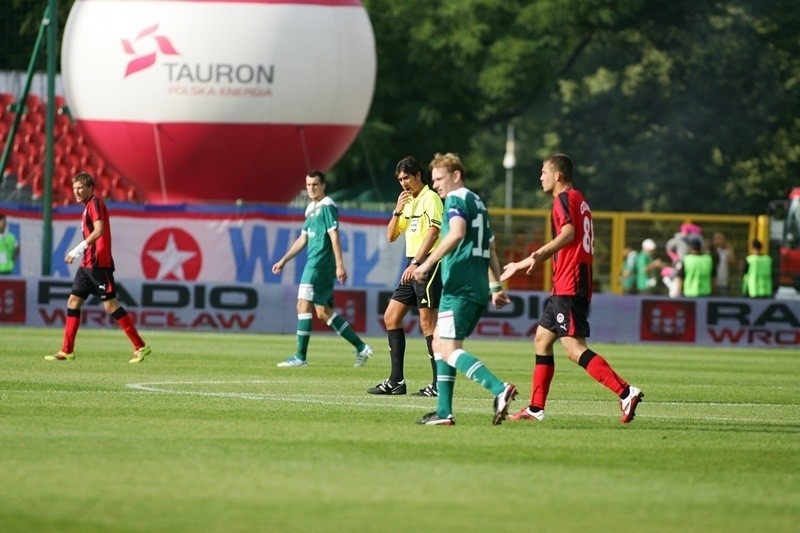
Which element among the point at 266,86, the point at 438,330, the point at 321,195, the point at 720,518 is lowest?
the point at 720,518

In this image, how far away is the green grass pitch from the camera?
831 centimetres

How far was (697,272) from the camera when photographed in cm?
3231

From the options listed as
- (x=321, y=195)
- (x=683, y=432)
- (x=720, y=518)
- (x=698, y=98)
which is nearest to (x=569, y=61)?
(x=698, y=98)

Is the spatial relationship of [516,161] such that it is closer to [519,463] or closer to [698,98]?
[698,98]

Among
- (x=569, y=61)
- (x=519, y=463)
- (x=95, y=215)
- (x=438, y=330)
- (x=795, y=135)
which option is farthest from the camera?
(x=795, y=135)

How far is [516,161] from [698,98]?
61.6 feet

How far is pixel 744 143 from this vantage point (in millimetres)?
56719

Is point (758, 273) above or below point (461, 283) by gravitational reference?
above

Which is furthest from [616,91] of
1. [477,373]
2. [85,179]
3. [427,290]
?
[477,373]

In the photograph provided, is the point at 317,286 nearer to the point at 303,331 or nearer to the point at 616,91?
the point at 303,331

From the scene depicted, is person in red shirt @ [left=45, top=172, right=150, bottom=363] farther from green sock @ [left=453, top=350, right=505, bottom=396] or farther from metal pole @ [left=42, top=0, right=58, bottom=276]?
metal pole @ [left=42, top=0, right=58, bottom=276]

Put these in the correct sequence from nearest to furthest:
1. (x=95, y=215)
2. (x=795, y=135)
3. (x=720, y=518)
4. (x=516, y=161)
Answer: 1. (x=720, y=518)
2. (x=95, y=215)
3. (x=795, y=135)
4. (x=516, y=161)

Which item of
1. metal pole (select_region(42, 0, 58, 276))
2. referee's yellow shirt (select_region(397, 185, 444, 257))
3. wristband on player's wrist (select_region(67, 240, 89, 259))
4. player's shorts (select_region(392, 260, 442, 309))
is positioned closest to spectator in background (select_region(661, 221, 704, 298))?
metal pole (select_region(42, 0, 58, 276))

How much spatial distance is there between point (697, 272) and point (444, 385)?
20607 millimetres
